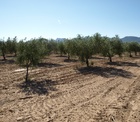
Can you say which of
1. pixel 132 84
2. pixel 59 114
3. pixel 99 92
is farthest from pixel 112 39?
pixel 59 114

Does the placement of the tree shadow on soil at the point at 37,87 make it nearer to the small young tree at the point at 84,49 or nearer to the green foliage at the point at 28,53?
the green foliage at the point at 28,53

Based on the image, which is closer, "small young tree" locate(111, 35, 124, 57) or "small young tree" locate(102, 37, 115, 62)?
"small young tree" locate(102, 37, 115, 62)

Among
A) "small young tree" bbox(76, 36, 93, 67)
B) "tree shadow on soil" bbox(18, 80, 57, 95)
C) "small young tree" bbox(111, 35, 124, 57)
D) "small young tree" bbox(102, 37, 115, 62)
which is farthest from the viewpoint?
"small young tree" bbox(111, 35, 124, 57)

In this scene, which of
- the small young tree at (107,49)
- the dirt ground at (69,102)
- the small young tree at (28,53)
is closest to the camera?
the dirt ground at (69,102)

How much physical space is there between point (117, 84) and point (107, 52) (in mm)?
21575

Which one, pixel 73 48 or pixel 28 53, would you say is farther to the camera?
pixel 73 48

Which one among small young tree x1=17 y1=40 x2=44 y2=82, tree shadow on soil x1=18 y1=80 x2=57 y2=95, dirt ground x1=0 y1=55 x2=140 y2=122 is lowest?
dirt ground x1=0 y1=55 x2=140 y2=122

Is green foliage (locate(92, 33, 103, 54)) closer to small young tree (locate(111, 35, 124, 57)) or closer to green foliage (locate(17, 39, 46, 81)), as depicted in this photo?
small young tree (locate(111, 35, 124, 57))

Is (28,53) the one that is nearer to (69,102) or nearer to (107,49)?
(69,102)

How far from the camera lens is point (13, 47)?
183 ft

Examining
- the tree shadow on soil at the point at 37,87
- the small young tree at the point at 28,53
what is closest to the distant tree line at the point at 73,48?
the small young tree at the point at 28,53

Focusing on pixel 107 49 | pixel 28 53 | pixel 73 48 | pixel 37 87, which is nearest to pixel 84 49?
pixel 73 48

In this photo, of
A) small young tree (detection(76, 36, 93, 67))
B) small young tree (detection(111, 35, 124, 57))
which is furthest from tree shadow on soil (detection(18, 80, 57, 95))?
small young tree (detection(111, 35, 124, 57))

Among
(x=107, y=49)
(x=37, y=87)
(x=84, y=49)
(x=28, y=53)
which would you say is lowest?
(x=37, y=87)
